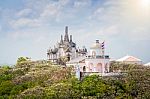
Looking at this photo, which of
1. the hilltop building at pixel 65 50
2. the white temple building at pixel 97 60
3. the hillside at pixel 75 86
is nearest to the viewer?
the hillside at pixel 75 86

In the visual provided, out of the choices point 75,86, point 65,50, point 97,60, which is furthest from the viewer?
point 65,50

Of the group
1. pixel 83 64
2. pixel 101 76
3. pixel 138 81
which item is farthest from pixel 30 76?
pixel 138 81

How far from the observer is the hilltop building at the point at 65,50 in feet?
282

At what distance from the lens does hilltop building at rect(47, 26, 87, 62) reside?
282 feet

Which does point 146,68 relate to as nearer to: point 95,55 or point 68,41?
point 95,55

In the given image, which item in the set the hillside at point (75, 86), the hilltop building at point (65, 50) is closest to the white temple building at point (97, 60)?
the hillside at point (75, 86)

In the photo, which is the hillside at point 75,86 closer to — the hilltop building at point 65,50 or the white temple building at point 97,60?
the white temple building at point 97,60

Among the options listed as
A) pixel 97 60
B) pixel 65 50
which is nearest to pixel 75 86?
pixel 97 60

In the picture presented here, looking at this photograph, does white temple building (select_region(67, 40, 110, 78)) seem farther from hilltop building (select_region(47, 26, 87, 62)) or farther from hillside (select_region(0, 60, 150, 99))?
hilltop building (select_region(47, 26, 87, 62))

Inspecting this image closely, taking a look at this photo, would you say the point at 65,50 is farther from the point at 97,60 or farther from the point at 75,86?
the point at 75,86

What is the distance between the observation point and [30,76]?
64.2 m

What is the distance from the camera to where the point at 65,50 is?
8606cm

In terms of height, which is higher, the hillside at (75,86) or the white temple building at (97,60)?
the white temple building at (97,60)

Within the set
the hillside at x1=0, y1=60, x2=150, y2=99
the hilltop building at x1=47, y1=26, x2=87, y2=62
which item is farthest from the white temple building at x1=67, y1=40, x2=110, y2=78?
the hilltop building at x1=47, y1=26, x2=87, y2=62
